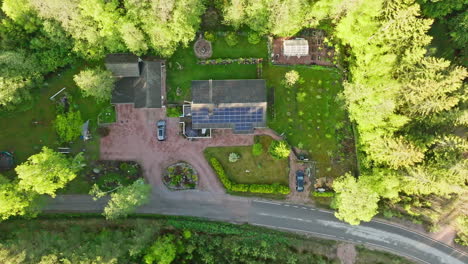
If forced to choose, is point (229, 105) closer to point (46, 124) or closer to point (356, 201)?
point (356, 201)

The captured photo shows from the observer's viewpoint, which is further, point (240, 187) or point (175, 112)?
point (175, 112)

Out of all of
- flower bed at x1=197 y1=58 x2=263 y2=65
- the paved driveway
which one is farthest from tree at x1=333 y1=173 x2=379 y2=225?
flower bed at x1=197 y1=58 x2=263 y2=65

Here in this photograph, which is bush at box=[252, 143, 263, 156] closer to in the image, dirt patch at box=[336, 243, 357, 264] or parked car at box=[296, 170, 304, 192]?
parked car at box=[296, 170, 304, 192]

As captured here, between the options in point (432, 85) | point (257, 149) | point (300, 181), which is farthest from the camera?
point (300, 181)

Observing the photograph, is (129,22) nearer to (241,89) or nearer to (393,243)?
(241,89)

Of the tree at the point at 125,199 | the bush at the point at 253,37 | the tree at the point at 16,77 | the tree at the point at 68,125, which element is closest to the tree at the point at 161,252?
the tree at the point at 125,199

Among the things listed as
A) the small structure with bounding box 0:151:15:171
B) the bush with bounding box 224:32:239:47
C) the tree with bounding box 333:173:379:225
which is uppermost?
the bush with bounding box 224:32:239:47

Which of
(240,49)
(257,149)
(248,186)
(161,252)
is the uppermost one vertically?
(240,49)

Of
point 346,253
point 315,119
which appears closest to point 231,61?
point 315,119
